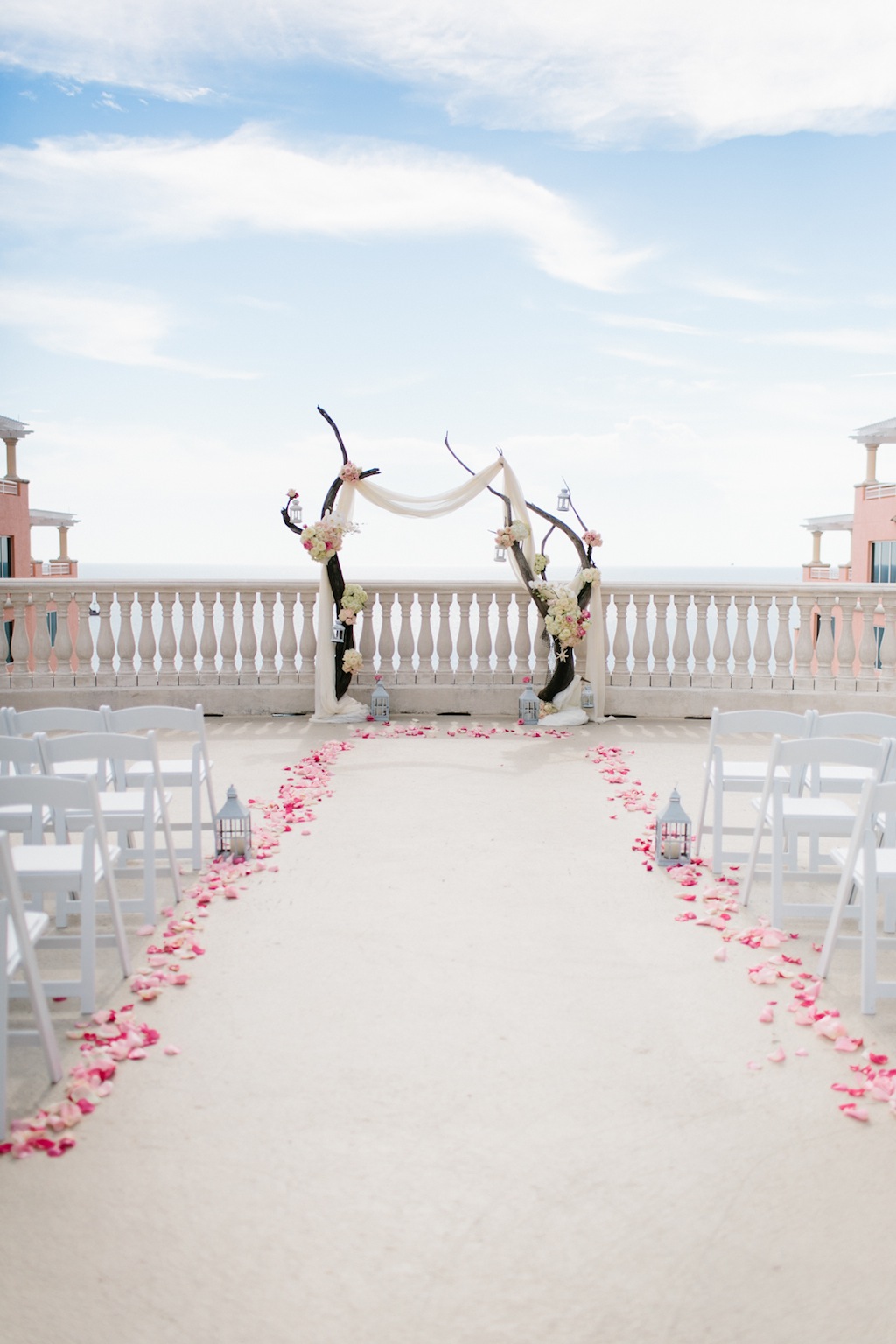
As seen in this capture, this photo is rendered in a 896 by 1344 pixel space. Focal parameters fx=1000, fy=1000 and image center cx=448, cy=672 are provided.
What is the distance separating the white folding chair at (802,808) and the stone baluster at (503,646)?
4.86 metres

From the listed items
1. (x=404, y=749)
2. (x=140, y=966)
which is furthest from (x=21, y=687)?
(x=140, y=966)

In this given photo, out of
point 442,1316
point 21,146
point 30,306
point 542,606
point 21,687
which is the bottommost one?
point 442,1316

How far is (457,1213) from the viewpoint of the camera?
2338 millimetres

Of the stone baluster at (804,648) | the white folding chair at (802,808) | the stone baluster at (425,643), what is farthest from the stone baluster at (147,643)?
the white folding chair at (802,808)

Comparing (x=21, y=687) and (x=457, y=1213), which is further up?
(x=21, y=687)

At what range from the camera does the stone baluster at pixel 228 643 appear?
943 cm

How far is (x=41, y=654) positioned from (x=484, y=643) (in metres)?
4.12

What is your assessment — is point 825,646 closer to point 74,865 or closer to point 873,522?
point 74,865

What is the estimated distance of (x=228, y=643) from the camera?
9.44m

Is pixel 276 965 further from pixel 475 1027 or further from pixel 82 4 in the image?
pixel 82 4

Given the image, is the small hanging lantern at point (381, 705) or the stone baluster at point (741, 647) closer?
the small hanging lantern at point (381, 705)

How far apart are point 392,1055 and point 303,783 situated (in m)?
3.76

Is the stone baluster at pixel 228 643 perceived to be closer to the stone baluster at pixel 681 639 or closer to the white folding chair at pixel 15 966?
the stone baluster at pixel 681 639

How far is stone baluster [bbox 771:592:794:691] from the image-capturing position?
359 inches
